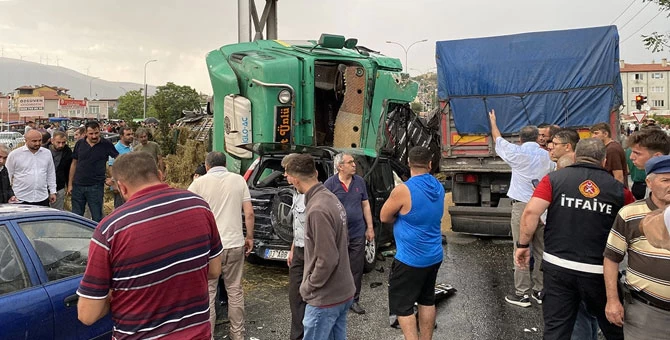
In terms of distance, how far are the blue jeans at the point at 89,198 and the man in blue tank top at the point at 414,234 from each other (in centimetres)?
501

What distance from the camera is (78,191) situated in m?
7.10

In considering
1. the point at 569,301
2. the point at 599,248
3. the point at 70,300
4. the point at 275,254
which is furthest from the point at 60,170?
the point at 599,248

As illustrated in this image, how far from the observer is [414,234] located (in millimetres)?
3760

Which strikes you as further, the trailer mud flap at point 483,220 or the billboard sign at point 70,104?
the billboard sign at point 70,104

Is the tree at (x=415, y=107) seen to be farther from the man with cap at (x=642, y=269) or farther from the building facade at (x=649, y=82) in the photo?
the building facade at (x=649, y=82)

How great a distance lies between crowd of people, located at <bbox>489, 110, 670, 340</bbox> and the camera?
8.83ft

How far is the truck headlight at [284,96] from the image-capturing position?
324 inches

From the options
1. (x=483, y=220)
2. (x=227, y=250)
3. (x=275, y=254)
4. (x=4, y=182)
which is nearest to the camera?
Answer: (x=227, y=250)

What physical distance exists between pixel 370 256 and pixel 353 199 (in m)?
1.54

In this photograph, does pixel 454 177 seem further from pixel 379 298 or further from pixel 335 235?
pixel 335 235

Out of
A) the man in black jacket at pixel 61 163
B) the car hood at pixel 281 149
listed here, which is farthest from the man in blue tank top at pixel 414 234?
the man in black jacket at pixel 61 163

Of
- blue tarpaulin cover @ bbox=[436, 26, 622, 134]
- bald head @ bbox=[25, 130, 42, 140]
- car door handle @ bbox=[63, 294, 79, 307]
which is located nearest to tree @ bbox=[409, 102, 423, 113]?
blue tarpaulin cover @ bbox=[436, 26, 622, 134]

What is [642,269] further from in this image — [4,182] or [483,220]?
[4,182]

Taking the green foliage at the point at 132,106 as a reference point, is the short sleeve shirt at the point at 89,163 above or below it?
below
